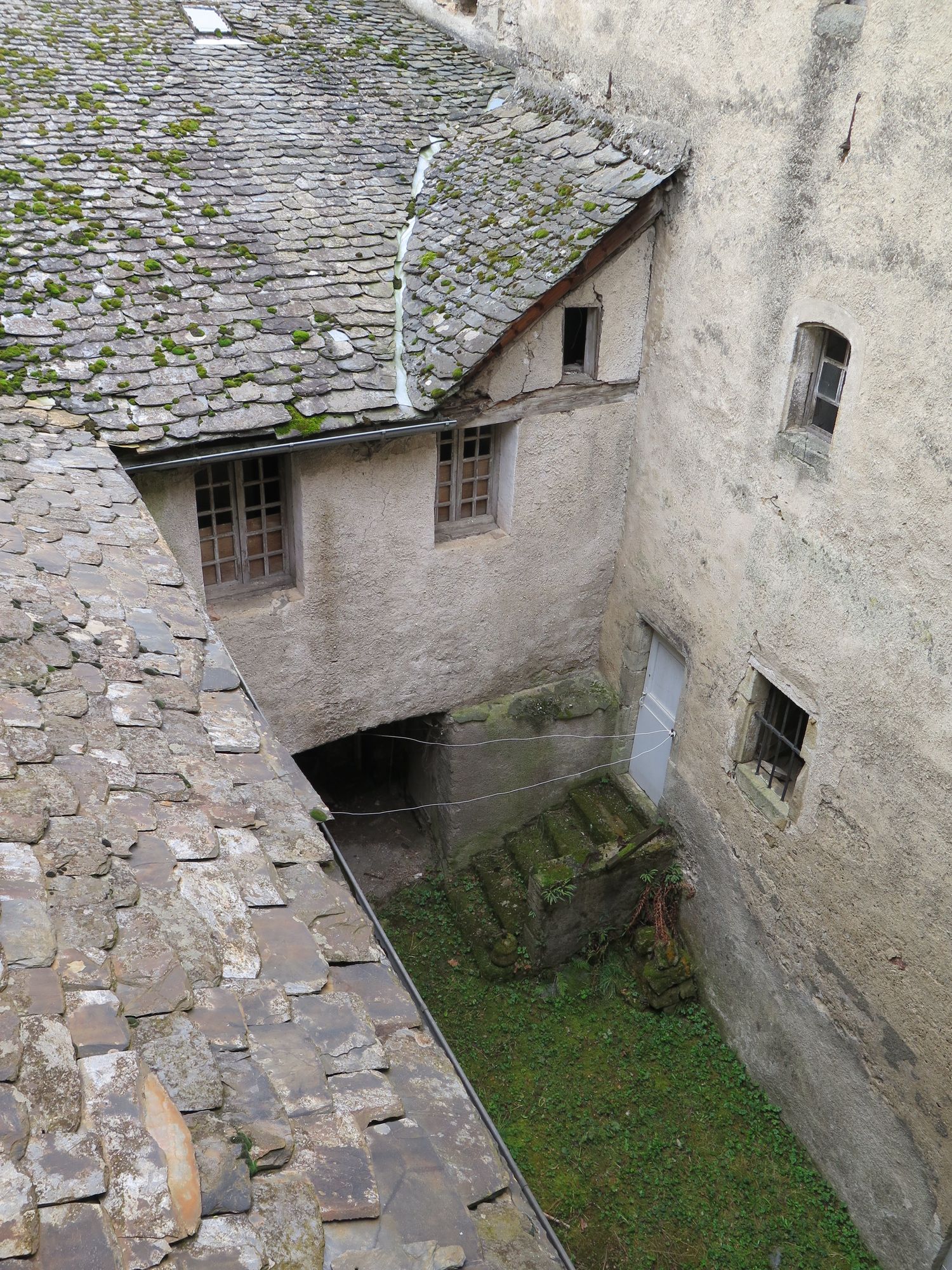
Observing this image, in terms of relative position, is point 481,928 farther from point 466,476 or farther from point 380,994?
point 380,994

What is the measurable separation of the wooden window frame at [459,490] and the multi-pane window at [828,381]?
9.73ft

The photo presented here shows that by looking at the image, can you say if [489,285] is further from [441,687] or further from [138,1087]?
[138,1087]

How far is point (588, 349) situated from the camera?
30.7ft

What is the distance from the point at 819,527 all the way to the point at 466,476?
3.45 m

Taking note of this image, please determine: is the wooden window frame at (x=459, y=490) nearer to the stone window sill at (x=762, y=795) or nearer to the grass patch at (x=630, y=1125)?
the stone window sill at (x=762, y=795)

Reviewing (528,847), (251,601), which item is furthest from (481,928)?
(251,601)

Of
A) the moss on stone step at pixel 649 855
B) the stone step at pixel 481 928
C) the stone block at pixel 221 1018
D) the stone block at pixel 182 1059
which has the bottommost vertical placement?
the stone step at pixel 481 928

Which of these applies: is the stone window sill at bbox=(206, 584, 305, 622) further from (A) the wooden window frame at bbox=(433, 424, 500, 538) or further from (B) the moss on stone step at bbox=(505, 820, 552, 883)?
(B) the moss on stone step at bbox=(505, 820, 552, 883)

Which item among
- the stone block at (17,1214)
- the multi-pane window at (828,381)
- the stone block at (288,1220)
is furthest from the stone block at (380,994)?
the multi-pane window at (828,381)

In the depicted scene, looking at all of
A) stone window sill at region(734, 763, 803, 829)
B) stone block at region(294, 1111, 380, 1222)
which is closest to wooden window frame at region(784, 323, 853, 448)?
stone window sill at region(734, 763, 803, 829)

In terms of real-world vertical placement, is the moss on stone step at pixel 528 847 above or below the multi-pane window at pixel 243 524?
below

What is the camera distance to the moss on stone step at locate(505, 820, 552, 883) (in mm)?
10891

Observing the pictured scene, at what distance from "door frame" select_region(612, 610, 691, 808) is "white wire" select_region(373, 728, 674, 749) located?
11 cm

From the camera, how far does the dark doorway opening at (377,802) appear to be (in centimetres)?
1130
